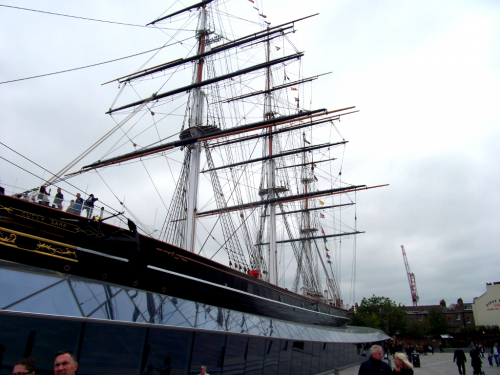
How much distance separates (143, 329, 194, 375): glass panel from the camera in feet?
24.0

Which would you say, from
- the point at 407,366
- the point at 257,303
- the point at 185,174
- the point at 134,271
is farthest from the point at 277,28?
the point at 407,366

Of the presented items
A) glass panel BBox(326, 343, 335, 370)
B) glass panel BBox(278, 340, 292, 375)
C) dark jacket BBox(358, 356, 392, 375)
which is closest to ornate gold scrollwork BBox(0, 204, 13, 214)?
dark jacket BBox(358, 356, 392, 375)

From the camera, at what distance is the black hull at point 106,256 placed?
6406 mm

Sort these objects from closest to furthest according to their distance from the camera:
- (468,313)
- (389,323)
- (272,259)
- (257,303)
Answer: (257,303) < (272,259) < (389,323) < (468,313)

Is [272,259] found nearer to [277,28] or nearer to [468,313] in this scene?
[277,28]

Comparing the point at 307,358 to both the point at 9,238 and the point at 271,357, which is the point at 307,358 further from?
the point at 9,238

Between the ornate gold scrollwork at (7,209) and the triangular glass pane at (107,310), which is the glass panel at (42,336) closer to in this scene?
the triangular glass pane at (107,310)

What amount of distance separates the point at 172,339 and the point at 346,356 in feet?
44.4

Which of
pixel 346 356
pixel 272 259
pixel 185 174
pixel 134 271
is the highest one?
pixel 185 174

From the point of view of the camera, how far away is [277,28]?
1855 centimetres

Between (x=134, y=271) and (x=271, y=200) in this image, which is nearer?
(x=134, y=271)

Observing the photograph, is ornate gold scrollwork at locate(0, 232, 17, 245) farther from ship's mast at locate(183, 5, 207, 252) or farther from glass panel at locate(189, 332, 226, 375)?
ship's mast at locate(183, 5, 207, 252)

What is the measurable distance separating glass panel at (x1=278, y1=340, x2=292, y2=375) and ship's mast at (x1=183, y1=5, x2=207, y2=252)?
468 centimetres

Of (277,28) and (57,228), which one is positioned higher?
(277,28)
